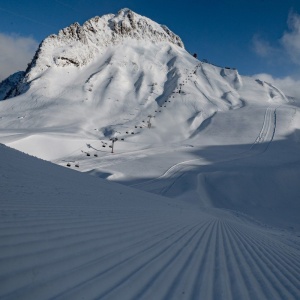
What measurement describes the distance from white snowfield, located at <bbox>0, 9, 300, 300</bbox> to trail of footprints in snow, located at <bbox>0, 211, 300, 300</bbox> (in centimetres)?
2

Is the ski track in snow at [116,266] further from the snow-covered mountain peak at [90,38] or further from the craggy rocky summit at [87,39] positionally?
the snow-covered mountain peak at [90,38]

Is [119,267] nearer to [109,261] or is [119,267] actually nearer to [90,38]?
[109,261]

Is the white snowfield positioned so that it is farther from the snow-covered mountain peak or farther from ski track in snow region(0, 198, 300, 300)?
the snow-covered mountain peak

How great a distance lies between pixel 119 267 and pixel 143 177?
26.6 metres

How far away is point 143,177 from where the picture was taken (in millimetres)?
30469

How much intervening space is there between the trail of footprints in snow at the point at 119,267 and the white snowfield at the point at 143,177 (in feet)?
0.07

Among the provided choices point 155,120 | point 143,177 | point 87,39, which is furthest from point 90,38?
point 143,177

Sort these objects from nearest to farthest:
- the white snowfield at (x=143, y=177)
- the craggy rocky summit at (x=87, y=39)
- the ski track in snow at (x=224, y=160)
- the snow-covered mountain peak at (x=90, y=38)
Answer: the white snowfield at (x=143, y=177), the ski track in snow at (x=224, y=160), the craggy rocky summit at (x=87, y=39), the snow-covered mountain peak at (x=90, y=38)

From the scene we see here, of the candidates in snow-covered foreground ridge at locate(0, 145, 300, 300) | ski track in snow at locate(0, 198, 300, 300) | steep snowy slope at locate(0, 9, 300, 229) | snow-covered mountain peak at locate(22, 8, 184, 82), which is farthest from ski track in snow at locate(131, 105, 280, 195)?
snow-covered mountain peak at locate(22, 8, 184, 82)

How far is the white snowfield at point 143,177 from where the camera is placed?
3789 mm

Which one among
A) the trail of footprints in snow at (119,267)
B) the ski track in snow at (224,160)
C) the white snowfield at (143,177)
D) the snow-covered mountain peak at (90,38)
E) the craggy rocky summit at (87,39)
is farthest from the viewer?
the snow-covered mountain peak at (90,38)

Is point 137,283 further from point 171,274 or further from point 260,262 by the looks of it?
point 260,262

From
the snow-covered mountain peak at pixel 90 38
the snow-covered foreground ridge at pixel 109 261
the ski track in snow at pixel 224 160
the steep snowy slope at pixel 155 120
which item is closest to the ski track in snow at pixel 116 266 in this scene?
the snow-covered foreground ridge at pixel 109 261

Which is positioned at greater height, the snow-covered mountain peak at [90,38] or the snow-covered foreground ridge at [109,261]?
the snow-covered mountain peak at [90,38]
